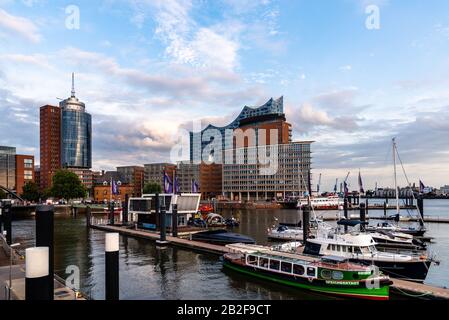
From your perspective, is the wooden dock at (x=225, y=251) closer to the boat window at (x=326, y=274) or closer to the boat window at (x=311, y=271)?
the boat window at (x=326, y=274)

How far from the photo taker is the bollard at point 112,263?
1528cm

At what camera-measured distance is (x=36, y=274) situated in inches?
402

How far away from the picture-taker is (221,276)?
3759cm

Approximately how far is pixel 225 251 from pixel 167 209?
90.9 ft

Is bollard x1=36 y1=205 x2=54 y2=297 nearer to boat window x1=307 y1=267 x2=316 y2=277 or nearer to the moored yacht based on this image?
boat window x1=307 y1=267 x2=316 y2=277

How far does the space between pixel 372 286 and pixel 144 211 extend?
185 ft

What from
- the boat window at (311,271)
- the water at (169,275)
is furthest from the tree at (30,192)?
the boat window at (311,271)

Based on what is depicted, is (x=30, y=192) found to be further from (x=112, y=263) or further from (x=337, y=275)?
(x=112, y=263)

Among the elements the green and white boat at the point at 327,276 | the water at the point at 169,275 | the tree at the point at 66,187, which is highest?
the tree at the point at 66,187

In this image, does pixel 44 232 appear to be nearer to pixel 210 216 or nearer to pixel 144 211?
pixel 144 211

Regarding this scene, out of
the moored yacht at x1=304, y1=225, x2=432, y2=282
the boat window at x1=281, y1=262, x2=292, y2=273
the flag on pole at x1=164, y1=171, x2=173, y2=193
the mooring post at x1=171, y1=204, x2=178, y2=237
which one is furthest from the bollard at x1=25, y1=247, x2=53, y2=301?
the flag on pole at x1=164, y1=171, x2=173, y2=193

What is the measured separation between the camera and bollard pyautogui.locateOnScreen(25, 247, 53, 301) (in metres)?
Result: 10.1

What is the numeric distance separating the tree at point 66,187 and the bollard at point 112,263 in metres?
168

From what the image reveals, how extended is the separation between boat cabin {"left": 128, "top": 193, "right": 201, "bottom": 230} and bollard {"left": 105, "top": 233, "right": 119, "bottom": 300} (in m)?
54.8
